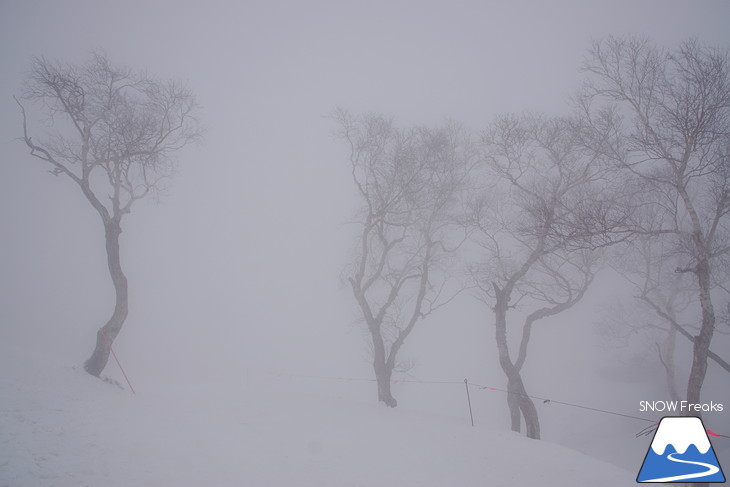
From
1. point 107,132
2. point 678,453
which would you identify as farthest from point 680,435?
point 107,132

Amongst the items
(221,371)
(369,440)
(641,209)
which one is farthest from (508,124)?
(221,371)

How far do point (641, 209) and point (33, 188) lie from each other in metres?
140

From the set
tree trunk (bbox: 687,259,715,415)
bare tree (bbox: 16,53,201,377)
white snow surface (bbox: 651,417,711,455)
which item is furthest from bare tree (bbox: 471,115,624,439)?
bare tree (bbox: 16,53,201,377)

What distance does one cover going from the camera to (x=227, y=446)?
747cm

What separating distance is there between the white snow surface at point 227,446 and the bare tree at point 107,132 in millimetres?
3043

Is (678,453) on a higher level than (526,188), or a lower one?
lower

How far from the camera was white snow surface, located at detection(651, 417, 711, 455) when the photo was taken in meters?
4.00

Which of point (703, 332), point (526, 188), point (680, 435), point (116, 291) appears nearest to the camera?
point (680, 435)

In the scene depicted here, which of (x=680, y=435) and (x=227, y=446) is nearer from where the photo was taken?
(x=680, y=435)

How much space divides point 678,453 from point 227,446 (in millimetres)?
7720

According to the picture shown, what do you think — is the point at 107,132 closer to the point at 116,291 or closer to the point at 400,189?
the point at 116,291

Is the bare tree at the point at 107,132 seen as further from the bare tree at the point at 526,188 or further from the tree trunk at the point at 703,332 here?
the tree trunk at the point at 703,332

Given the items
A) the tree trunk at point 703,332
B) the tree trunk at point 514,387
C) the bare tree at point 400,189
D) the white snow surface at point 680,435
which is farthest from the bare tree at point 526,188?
the white snow surface at point 680,435

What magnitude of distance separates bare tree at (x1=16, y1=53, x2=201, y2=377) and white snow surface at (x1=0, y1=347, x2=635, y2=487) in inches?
Answer: 120
